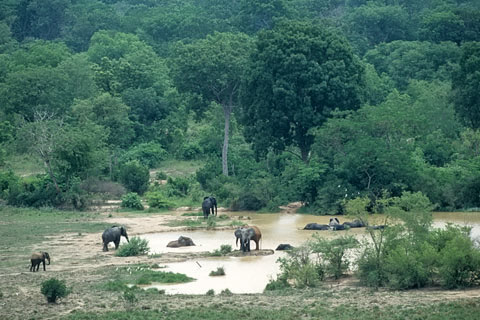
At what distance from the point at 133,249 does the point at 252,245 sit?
431cm

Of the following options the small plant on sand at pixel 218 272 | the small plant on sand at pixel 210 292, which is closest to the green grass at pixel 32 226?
the small plant on sand at pixel 218 272

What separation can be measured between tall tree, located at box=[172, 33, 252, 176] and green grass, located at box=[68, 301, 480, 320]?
2656 cm

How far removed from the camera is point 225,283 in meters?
26.8

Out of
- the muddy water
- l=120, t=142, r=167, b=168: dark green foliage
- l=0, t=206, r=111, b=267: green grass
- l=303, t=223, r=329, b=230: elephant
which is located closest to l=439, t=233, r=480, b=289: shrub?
the muddy water

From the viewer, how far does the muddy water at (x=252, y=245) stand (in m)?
26.5

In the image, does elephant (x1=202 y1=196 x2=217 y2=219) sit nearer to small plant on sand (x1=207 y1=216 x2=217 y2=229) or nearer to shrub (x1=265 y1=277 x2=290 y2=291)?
small plant on sand (x1=207 y1=216 x2=217 y2=229)

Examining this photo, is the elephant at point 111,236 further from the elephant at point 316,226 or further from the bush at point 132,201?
the bush at point 132,201

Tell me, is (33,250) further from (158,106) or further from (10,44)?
(10,44)

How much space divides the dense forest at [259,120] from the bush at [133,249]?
10.6 meters

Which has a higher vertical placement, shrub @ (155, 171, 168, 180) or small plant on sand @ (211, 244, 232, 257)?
shrub @ (155, 171, 168, 180)

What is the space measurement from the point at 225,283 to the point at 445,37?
137ft

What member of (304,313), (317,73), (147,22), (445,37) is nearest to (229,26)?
(147,22)

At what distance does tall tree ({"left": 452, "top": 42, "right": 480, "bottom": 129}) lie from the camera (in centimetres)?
4609

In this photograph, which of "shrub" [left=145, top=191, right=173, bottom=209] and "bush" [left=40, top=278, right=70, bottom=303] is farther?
"shrub" [left=145, top=191, right=173, bottom=209]
